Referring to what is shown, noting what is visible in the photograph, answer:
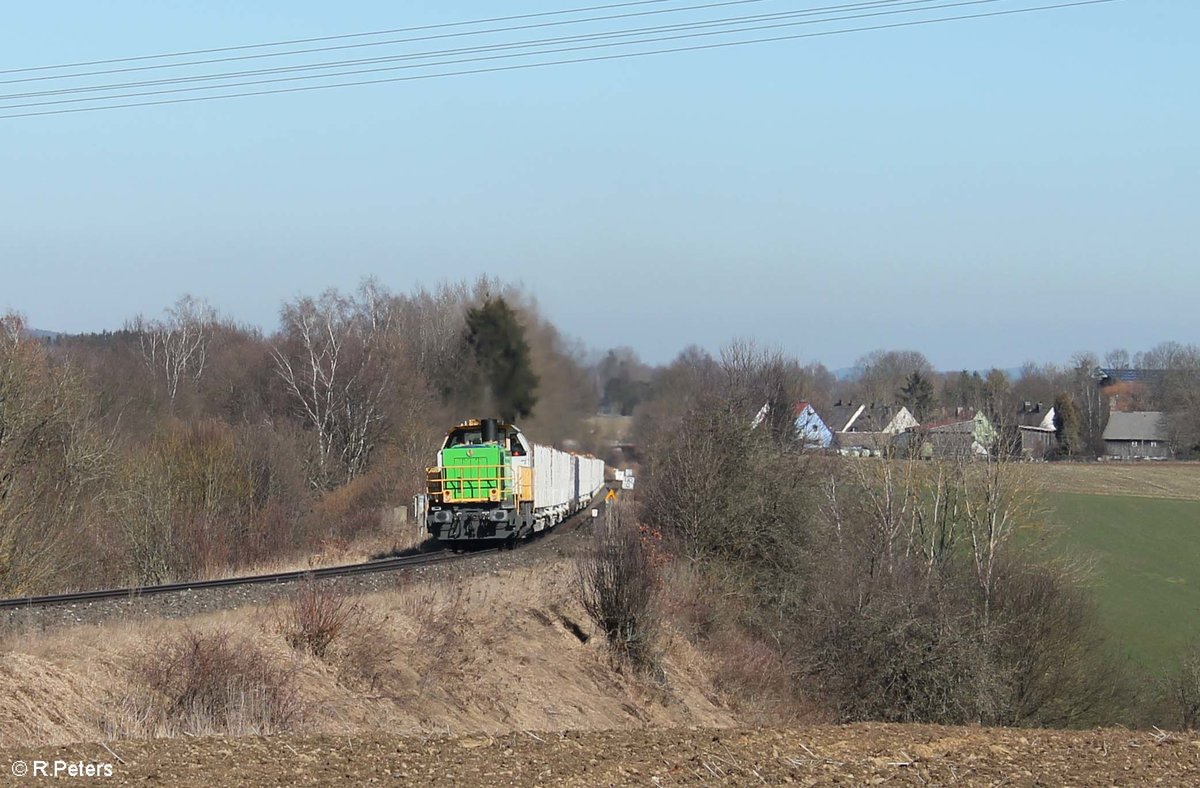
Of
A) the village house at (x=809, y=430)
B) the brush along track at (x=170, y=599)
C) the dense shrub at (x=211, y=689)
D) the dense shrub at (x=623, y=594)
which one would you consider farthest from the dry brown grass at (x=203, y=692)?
the village house at (x=809, y=430)

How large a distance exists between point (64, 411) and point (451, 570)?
17639 millimetres

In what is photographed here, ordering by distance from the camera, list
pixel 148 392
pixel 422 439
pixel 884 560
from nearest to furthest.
Answer: pixel 884 560 < pixel 422 439 < pixel 148 392

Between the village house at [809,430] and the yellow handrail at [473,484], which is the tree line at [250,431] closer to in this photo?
the yellow handrail at [473,484]

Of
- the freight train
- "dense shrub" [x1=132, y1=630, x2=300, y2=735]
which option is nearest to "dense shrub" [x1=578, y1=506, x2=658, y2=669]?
the freight train

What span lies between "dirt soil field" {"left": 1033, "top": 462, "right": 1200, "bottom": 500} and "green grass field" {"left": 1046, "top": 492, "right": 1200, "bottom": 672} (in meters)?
2.62

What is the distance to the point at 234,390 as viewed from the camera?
2726 inches

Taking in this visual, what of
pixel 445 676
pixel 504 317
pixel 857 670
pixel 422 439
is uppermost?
pixel 504 317

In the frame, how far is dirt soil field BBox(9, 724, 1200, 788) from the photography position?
9125mm

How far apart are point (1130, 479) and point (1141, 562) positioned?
84.8 ft

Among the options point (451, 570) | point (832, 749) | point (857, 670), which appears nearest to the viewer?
point (832, 749)

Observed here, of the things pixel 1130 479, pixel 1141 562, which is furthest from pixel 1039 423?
pixel 1141 562

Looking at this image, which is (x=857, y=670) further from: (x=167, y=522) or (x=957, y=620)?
(x=167, y=522)

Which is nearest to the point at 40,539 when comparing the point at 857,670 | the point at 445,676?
the point at 445,676

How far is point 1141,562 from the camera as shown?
55250 millimetres
